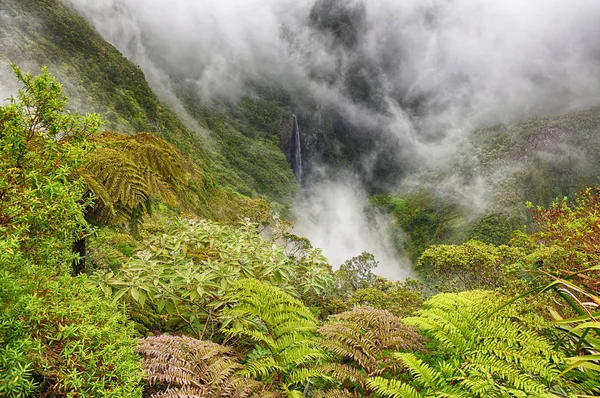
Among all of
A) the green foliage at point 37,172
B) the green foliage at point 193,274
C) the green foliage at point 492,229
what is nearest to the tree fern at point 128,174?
the green foliage at point 193,274

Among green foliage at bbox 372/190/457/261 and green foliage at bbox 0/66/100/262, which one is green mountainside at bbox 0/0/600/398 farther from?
green foliage at bbox 372/190/457/261

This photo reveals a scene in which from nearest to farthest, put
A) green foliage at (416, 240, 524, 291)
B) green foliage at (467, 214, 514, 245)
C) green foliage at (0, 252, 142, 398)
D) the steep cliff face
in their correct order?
green foliage at (0, 252, 142, 398)
green foliage at (416, 240, 524, 291)
the steep cliff face
green foliage at (467, 214, 514, 245)

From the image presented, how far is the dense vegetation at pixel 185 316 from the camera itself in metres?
1.15

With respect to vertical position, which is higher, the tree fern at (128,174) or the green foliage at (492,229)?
the green foliage at (492,229)

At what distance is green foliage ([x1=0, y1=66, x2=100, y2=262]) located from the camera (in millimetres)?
1260

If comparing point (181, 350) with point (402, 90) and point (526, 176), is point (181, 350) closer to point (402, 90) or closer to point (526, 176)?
point (526, 176)

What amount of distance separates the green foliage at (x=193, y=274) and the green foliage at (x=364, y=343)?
0.92 m

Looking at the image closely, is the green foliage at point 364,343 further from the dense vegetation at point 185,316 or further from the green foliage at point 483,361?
the green foliage at point 483,361

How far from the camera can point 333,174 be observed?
314 ft

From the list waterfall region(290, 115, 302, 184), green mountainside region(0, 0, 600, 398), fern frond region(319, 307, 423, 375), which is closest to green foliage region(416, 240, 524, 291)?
green mountainside region(0, 0, 600, 398)

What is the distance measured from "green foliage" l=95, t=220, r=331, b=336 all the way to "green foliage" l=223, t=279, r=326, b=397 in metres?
0.29

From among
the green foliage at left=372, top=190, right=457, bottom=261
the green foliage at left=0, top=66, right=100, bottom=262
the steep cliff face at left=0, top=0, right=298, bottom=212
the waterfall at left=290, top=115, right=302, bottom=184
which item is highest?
the waterfall at left=290, top=115, right=302, bottom=184

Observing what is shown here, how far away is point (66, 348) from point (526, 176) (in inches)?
3093

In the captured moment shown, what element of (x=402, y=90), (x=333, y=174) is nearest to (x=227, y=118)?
(x=333, y=174)
